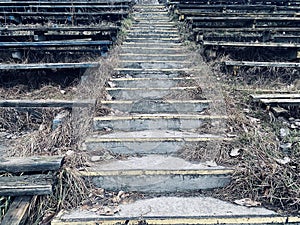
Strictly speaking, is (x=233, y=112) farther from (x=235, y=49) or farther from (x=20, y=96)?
(x=20, y=96)

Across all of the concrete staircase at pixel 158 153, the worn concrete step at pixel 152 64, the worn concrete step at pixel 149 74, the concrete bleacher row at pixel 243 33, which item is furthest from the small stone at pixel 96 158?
the concrete bleacher row at pixel 243 33

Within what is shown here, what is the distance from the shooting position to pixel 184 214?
1.72 m

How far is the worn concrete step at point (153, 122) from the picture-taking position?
2584 mm

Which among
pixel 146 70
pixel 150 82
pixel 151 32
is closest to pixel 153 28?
pixel 151 32

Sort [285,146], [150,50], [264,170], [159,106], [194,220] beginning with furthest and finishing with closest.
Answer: [150,50], [159,106], [285,146], [264,170], [194,220]

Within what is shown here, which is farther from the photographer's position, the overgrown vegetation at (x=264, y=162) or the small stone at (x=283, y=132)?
the small stone at (x=283, y=132)

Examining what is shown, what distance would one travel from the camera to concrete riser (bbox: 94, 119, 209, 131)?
8.48ft

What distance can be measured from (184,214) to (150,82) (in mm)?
1988

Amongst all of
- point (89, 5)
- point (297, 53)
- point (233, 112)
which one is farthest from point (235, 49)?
point (89, 5)

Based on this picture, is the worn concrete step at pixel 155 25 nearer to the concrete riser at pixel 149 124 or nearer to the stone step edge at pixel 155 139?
the concrete riser at pixel 149 124

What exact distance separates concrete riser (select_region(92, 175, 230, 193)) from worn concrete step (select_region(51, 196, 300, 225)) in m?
0.19

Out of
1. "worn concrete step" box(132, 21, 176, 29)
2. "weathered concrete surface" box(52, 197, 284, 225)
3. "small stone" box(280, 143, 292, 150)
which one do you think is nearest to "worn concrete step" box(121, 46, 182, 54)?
"worn concrete step" box(132, 21, 176, 29)

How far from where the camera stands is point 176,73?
11.9 feet

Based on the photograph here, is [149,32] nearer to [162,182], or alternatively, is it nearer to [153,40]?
[153,40]
